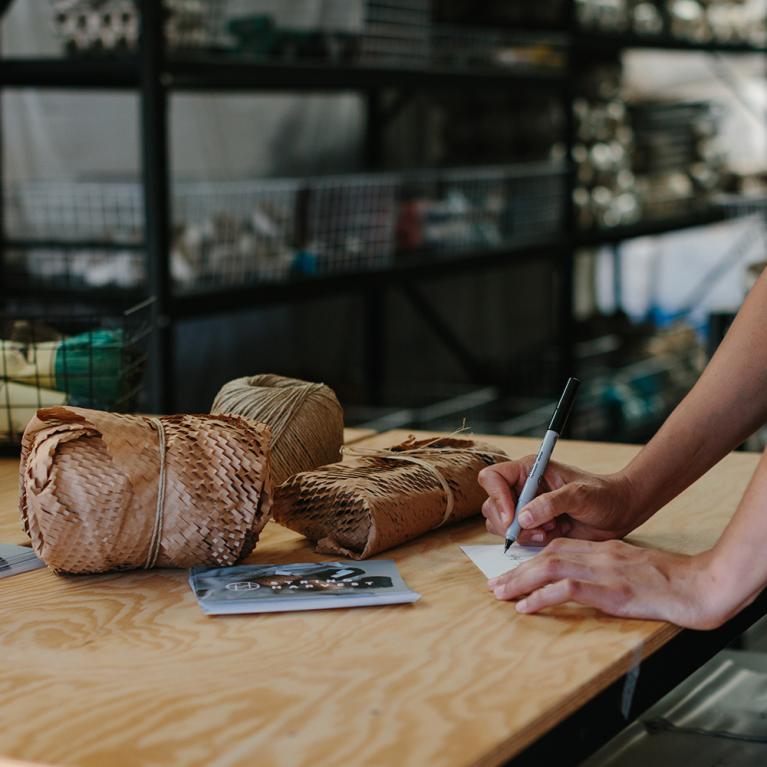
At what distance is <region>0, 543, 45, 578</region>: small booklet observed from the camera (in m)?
1.06

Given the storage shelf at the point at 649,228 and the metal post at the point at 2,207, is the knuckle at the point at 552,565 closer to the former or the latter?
the metal post at the point at 2,207

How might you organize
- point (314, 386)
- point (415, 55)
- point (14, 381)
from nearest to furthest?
point (314, 386), point (14, 381), point (415, 55)

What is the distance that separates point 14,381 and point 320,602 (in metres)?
0.60

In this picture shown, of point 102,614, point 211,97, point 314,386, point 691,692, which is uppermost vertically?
point 211,97

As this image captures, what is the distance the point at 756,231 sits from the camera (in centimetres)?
540

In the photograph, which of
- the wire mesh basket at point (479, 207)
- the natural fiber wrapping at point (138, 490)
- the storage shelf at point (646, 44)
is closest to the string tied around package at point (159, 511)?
the natural fiber wrapping at point (138, 490)

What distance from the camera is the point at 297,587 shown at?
98 cm

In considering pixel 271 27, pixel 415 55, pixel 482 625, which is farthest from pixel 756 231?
pixel 482 625

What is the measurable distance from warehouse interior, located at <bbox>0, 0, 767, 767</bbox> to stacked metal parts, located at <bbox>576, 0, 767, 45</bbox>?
0.04 ft

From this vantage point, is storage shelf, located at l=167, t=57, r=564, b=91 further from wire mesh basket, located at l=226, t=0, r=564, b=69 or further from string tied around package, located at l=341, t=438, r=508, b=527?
string tied around package, located at l=341, t=438, r=508, b=527

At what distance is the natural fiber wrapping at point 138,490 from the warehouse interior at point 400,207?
38cm

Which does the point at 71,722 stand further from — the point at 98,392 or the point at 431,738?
the point at 98,392

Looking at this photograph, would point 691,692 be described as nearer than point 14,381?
Yes

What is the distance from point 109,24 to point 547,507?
1737 mm
